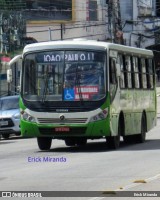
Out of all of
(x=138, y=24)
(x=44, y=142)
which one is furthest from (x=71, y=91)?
(x=138, y=24)

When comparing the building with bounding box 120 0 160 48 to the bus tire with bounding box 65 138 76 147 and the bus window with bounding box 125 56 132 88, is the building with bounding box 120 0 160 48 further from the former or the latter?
the bus window with bounding box 125 56 132 88

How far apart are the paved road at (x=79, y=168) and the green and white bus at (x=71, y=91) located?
681 mm

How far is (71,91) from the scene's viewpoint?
2244cm

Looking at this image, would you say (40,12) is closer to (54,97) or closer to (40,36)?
(40,36)

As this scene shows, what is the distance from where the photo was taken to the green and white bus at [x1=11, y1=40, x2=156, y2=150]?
2230 cm

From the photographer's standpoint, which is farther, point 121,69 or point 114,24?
point 114,24

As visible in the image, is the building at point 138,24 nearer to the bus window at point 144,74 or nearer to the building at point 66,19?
the building at point 66,19

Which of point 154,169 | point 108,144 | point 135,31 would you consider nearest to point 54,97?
point 108,144

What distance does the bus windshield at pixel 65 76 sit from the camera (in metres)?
22.4

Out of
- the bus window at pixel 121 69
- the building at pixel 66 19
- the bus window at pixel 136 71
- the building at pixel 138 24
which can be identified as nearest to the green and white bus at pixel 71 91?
the bus window at pixel 121 69

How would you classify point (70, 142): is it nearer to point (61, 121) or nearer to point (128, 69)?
point (128, 69)

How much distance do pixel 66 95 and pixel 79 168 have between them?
5.16 m

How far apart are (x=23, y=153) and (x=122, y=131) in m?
3.13

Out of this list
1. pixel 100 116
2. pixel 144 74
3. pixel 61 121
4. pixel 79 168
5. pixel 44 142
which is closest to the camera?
pixel 79 168
